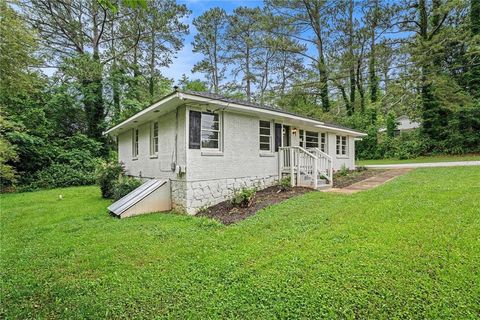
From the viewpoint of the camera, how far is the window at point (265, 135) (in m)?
Answer: 9.01

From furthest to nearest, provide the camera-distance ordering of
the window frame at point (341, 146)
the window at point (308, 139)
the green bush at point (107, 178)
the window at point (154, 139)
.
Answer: the window frame at point (341, 146)
the window at point (308, 139)
the green bush at point (107, 178)
the window at point (154, 139)

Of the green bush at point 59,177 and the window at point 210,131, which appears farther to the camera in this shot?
the green bush at point 59,177

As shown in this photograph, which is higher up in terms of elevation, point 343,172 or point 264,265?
point 343,172

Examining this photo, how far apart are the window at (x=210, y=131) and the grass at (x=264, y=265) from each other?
7.86 ft

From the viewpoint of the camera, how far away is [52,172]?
14609 mm

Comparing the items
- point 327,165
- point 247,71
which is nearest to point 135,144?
point 327,165

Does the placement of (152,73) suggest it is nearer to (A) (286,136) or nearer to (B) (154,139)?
(B) (154,139)

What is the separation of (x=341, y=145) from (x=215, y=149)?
9.90 metres

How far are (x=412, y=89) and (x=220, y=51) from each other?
54.7ft

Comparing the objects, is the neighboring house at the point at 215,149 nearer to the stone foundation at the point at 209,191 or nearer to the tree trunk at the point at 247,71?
the stone foundation at the point at 209,191

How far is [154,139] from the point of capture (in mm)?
9281

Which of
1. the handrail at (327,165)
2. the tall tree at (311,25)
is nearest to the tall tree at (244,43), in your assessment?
the tall tree at (311,25)

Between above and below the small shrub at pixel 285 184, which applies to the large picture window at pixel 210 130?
above

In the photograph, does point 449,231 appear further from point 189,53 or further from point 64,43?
point 189,53
